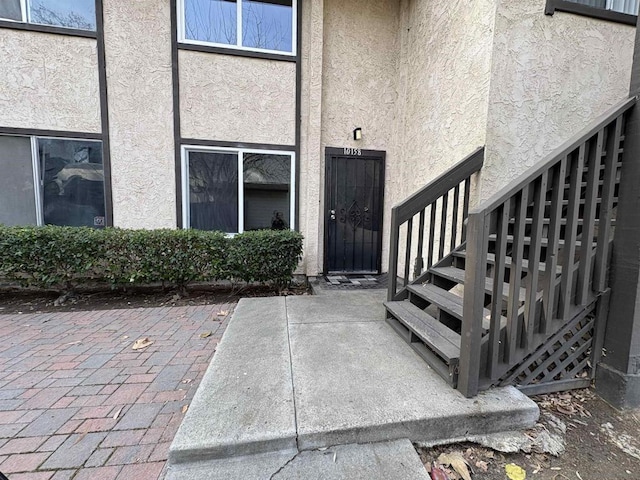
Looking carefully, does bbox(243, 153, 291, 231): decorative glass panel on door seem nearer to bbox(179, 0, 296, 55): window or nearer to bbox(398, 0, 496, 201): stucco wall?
bbox(179, 0, 296, 55): window

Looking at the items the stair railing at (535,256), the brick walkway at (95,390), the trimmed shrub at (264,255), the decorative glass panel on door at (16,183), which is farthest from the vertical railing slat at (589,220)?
the decorative glass panel on door at (16,183)

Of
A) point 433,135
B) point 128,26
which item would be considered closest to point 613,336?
point 433,135

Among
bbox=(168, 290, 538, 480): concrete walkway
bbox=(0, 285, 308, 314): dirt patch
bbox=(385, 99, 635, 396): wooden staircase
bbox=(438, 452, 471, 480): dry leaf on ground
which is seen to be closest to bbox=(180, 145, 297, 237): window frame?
bbox=(0, 285, 308, 314): dirt patch

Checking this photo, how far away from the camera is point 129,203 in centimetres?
476

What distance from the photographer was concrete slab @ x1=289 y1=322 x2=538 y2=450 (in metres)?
1.59

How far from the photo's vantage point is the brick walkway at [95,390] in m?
1.58

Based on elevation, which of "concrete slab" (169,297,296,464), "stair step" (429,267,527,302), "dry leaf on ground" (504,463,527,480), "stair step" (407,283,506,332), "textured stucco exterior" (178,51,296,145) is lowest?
"dry leaf on ground" (504,463,527,480)

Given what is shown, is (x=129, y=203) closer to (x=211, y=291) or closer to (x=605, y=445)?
(x=211, y=291)

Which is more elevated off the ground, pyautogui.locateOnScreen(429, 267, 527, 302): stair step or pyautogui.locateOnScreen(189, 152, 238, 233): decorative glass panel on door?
pyautogui.locateOnScreen(189, 152, 238, 233): decorative glass panel on door

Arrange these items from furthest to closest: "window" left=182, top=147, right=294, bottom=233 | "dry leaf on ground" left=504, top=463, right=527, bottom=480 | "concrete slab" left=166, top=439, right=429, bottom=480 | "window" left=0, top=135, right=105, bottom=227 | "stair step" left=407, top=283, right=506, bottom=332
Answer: "window" left=182, top=147, right=294, bottom=233 → "window" left=0, top=135, right=105, bottom=227 → "stair step" left=407, top=283, right=506, bottom=332 → "dry leaf on ground" left=504, top=463, right=527, bottom=480 → "concrete slab" left=166, top=439, right=429, bottom=480

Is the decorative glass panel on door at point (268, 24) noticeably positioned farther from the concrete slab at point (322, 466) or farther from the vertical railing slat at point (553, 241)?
the concrete slab at point (322, 466)

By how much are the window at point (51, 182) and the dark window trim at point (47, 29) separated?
5.04 ft

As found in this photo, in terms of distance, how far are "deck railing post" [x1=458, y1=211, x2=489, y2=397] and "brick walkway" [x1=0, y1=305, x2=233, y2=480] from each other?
1789 mm

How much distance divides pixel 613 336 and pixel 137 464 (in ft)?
10.5
